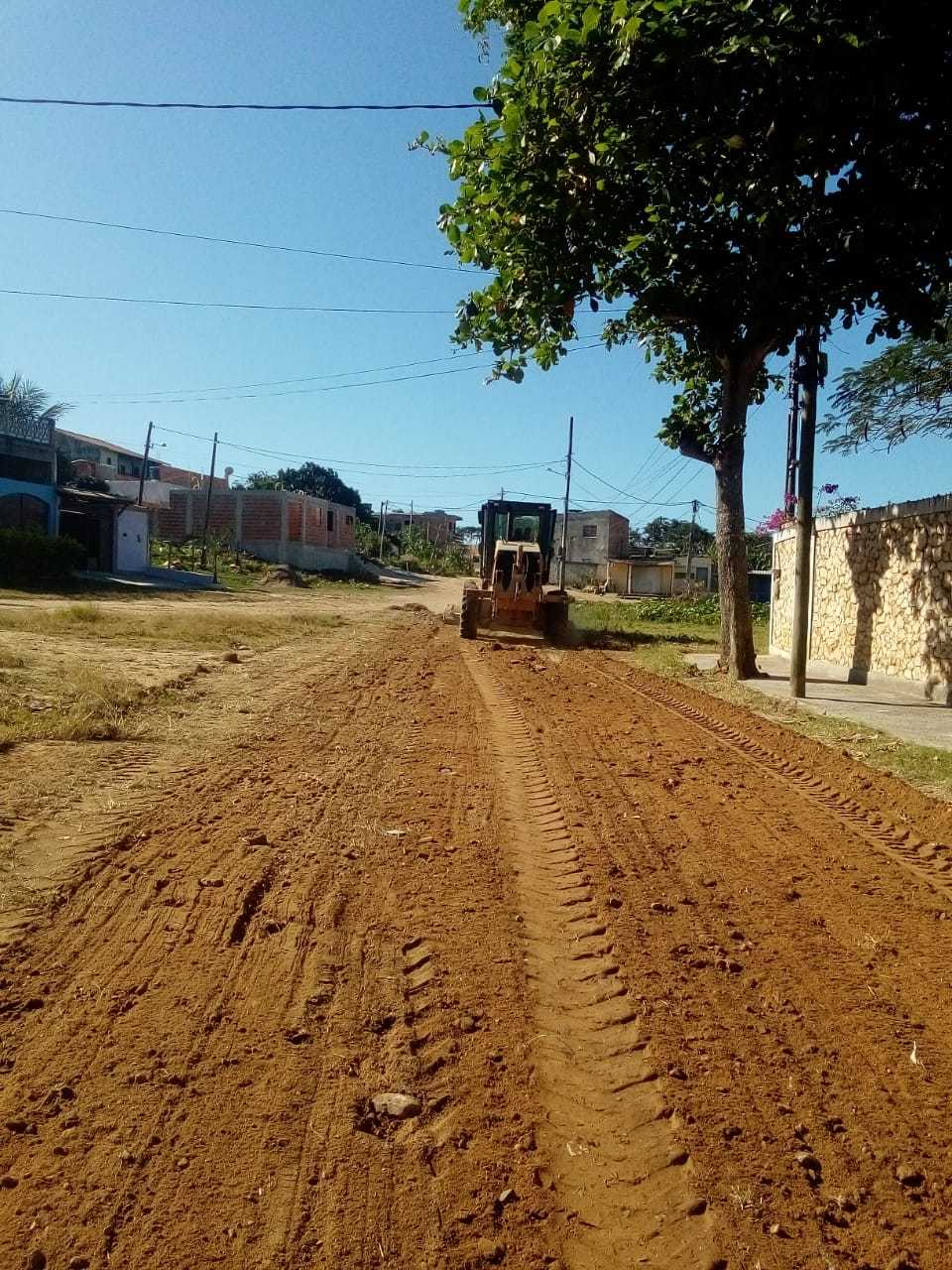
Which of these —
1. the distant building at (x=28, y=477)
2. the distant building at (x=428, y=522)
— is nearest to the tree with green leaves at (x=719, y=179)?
the distant building at (x=28, y=477)

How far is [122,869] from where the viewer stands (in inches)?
199

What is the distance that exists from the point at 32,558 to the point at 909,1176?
3358 cm

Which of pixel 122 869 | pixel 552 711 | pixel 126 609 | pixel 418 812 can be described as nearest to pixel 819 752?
pixel 552 711

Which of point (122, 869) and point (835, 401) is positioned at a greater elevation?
point (835, 401)

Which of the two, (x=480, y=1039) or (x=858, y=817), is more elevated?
(x=858, y=817)

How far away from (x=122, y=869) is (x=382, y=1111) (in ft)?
8.46

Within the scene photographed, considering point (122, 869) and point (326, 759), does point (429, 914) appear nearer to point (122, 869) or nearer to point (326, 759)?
point (122, 869)

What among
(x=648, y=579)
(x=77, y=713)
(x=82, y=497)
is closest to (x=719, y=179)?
(x=77, y=713)

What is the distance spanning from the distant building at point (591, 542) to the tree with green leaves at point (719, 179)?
56.0 m

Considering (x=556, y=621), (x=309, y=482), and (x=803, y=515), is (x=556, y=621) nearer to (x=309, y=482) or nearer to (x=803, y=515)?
(x=803, y=515)

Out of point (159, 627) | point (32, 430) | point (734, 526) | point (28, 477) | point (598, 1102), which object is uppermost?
point (32, 430)

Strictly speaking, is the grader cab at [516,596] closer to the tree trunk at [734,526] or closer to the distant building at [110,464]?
the tree trunk at [734,526]

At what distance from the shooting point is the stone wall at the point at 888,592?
43.3ft

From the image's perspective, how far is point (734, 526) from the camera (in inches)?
611
